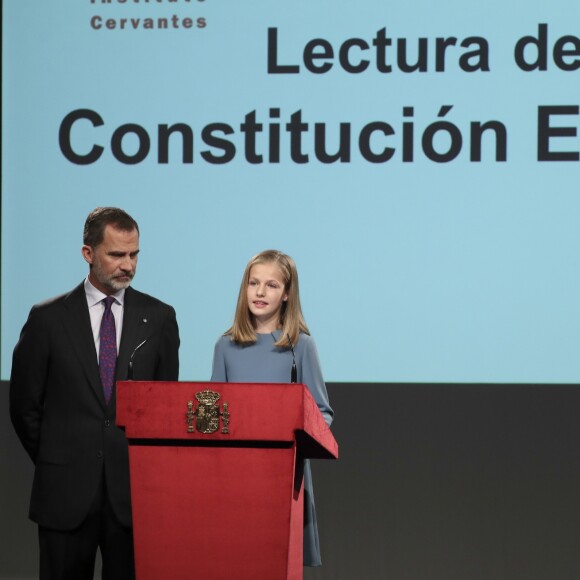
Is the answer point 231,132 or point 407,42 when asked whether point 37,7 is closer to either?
point 231,132

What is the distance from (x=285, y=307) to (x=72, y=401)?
0.62 metres

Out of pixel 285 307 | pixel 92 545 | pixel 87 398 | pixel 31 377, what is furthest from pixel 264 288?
pixel 92 545

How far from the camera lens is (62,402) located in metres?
2.86

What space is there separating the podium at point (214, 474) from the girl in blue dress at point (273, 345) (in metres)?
0.52

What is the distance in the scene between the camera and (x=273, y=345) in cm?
295

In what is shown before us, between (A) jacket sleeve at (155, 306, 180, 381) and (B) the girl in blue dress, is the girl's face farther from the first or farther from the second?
(A) jacket sleeve at (155, 306, 180, 381)

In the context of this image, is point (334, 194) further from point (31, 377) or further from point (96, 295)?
point (31, 377)

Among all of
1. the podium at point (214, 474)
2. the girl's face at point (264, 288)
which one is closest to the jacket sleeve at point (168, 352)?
the girl's face at point (264, 288)

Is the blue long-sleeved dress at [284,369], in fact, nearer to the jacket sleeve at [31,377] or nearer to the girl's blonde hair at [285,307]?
the girl's blonde hair at [285,307]

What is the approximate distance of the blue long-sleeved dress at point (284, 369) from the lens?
291 cm

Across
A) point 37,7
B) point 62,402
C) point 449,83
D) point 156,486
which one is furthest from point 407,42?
point 156,486

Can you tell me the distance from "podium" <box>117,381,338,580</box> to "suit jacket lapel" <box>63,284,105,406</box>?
44 cm

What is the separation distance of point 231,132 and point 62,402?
2.12 meters

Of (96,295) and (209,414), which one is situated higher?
(96,295)
